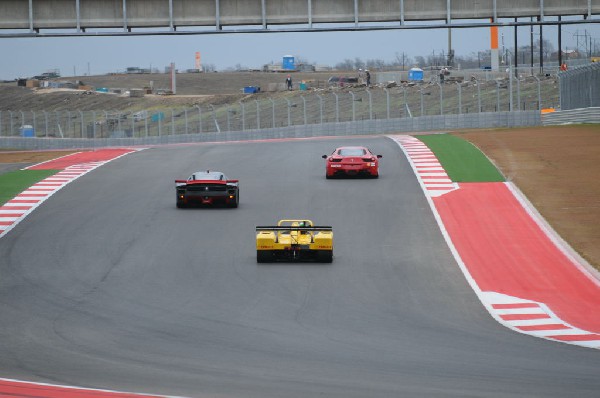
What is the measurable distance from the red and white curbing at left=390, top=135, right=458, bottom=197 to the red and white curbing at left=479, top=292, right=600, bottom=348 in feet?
44.8

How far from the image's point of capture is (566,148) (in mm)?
44688

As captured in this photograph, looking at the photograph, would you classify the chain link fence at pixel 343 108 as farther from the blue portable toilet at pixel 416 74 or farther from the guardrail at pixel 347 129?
the blue portable toilet at pixel 416 74

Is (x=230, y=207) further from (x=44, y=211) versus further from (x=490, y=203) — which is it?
(x=490, y=203)

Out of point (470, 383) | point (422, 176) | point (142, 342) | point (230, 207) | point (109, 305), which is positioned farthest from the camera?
point (422, 176)

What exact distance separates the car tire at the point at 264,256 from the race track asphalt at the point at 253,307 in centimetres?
32

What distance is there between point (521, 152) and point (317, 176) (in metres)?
9.52

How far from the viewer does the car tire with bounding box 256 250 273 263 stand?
23406 mm

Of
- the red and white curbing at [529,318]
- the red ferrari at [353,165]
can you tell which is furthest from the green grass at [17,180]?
the red and white curbing at [529,318]

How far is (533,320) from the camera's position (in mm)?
18547

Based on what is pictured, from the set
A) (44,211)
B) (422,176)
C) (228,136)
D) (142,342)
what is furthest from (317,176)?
(228,136)

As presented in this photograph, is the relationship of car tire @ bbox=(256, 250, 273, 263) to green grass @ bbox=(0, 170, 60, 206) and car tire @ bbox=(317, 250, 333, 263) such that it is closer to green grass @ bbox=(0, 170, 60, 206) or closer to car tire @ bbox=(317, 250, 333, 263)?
car tire @ bbox=(317, 250, 333, 263)

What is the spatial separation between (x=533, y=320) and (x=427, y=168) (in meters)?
21.7

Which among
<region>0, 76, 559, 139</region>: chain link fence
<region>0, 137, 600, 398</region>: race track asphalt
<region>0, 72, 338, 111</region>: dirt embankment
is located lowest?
<region>0, 137, 600, 398</region>: race track asphalt

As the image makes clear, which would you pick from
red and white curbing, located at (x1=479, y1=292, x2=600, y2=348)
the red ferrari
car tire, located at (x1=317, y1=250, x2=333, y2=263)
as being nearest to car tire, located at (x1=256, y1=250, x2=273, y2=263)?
car tire, located at (x1=317, y1=250, x2=333, y2=263)
